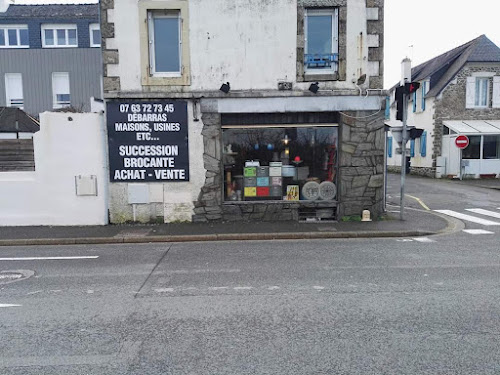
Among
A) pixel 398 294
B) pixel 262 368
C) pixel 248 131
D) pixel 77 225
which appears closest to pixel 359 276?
pixel 398 294

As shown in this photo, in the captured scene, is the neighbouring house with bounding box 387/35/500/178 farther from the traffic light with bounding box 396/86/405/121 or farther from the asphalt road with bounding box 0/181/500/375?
the asphalt road with bounding box 0/181/500/375

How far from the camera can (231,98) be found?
10.3 meters

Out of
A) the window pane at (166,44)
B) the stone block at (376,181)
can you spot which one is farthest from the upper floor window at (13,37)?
the stone block at (376,181)

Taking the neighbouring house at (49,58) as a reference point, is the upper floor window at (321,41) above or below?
below

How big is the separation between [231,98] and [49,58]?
20144mm

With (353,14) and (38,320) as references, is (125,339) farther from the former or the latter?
(353,14)

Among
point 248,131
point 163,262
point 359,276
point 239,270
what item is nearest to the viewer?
point 359,276

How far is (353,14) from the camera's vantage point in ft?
33.3

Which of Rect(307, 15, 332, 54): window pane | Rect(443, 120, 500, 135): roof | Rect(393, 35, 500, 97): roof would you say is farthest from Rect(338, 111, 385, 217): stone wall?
Rect(393, 35, 500, 97): roof

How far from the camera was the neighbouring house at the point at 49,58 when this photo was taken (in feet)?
81.0

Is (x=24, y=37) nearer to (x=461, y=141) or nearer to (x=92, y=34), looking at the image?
(x=92, y=34)

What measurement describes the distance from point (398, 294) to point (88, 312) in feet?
A: 13.1

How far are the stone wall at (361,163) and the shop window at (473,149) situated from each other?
16584 mm

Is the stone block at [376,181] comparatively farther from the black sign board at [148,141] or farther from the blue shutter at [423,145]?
the blue shutter at [423,145]
